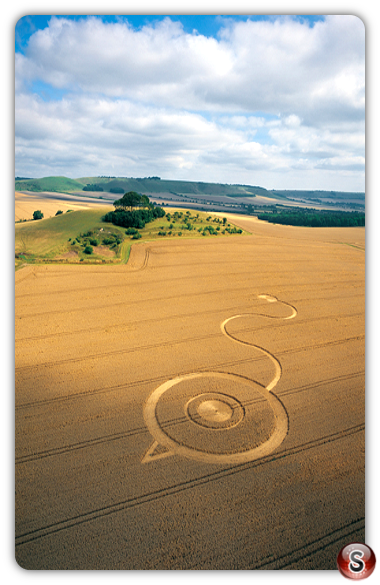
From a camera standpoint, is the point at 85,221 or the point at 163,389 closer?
the point at 163,389

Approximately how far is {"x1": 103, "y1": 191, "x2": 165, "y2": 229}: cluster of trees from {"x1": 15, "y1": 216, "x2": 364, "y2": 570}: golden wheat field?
84.6 ft

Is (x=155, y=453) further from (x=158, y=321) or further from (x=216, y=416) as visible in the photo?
(x=158, y=321)

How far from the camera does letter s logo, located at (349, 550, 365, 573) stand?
13.3ft

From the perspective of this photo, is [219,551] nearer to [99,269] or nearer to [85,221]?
[99,269]

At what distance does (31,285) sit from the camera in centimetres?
2666

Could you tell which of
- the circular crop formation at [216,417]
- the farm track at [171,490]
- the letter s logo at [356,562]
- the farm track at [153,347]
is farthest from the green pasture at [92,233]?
the letter s logo at [356,562]

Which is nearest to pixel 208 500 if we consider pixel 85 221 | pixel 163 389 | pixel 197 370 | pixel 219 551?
pixel 219 551

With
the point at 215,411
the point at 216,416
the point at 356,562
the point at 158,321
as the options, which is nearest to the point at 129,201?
the point at 158,321

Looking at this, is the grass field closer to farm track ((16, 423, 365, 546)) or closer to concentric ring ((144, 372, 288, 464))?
concentric ring ((144, 372, 288, 464))

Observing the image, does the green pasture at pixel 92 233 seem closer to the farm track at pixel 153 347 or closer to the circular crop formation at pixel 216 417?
the farm track at pixel 153 347

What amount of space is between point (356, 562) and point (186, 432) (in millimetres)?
7915

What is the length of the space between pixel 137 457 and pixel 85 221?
45185 millimetres

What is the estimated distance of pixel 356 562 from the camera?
4.07 metres
